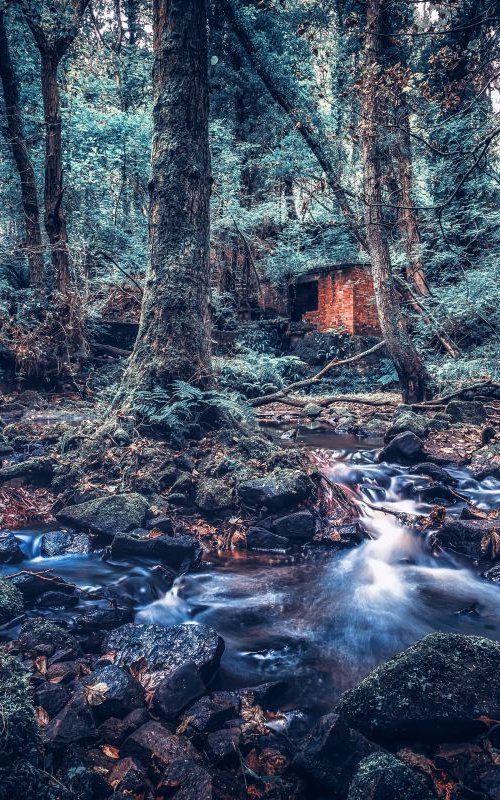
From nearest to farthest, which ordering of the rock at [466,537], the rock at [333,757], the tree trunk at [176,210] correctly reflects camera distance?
the rock at [333,757] → the rock at [466,537] → the tree trunk at [176,210]

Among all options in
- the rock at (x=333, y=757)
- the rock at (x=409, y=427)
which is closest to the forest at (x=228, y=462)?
the rock at (x=333, y=757)

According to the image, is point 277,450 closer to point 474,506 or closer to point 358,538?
point 358,538

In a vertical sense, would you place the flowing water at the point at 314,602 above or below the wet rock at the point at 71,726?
below

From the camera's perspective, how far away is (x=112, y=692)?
7.18 feet

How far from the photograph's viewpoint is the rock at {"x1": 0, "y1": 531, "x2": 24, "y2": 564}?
11.7ft

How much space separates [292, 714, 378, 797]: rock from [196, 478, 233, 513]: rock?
256cm

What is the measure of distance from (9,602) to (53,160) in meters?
9.48

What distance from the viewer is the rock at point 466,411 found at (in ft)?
29.2

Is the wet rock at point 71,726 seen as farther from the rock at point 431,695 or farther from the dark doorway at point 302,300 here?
the dark doorway at point 302,300

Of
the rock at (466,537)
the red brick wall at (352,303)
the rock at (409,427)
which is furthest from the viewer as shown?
the red brick wall at (352,303)

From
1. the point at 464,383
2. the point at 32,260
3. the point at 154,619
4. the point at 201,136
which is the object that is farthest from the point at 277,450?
the point at 32,260

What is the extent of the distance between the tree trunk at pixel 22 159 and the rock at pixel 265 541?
803cm

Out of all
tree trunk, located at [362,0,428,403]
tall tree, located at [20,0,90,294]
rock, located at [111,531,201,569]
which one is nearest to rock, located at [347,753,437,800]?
rock, located at [111,531,201,569]

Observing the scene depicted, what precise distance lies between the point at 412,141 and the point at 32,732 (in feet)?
46.2
